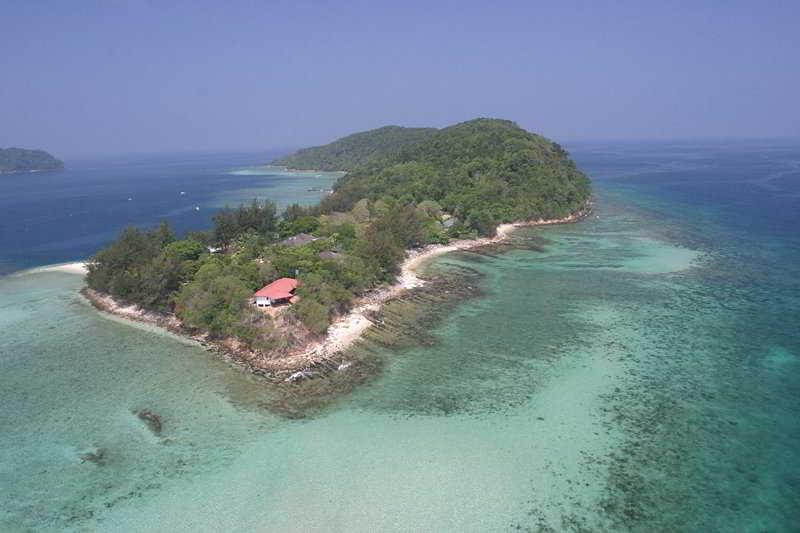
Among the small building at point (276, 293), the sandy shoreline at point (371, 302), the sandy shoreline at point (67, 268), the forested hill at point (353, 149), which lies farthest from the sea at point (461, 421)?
the forested hill at point (353, 149)

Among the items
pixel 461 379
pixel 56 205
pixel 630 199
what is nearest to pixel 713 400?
pixel 461 379

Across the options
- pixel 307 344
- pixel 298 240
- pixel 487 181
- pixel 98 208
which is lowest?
pixel 307 344

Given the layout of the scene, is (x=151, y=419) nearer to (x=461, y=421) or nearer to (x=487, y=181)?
(x=461, y=421)

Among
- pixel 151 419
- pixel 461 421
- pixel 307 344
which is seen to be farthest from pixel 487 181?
pixel 151 419

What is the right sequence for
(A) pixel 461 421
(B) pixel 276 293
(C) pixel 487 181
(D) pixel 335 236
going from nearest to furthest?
(A) pixel 461 421, (B) pixel 276 293, (D) pixel 335 236, (C) pixel 487 181

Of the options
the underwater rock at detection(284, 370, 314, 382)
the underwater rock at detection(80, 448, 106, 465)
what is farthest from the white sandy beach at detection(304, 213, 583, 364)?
the underwater rock at detection(80, 448, 106, 465)
